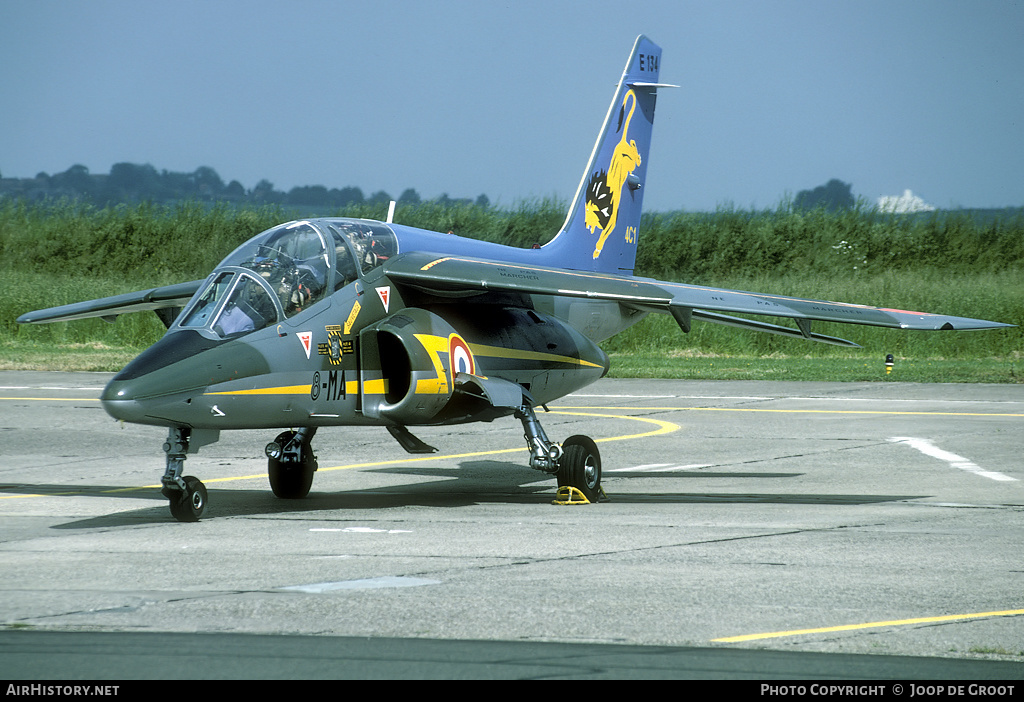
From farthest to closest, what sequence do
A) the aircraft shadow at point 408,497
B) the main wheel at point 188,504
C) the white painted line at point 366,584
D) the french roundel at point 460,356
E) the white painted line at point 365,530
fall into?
the french roundel at point 460,356 → the aircraft shadow at point 408,497 → the main wheel at point 188,504 → the white painted line at point 365,530 → the white painted line at point 366,584

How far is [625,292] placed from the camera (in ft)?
42.6

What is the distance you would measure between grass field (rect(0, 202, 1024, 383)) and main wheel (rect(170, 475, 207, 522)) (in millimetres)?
23814

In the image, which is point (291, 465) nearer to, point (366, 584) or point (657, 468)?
point (366, 584)

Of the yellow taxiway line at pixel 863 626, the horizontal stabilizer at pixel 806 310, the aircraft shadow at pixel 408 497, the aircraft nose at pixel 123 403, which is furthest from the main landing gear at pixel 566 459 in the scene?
the yellow taxiway line at pixel 863 626

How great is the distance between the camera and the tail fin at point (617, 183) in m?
17.3

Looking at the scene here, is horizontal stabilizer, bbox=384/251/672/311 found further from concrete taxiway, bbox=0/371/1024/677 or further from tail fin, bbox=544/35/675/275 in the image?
tail fin, bbox=544/35/675/275

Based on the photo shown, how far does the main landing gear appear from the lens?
1339cm

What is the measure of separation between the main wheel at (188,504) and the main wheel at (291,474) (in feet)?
6.01

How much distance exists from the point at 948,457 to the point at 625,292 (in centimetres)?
658

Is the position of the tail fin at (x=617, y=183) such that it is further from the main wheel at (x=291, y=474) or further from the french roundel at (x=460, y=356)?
the main wheel at (x=291, y=474)

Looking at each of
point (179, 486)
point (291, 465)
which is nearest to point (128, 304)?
point (291, 465)

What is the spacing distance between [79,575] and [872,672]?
5.91 meters

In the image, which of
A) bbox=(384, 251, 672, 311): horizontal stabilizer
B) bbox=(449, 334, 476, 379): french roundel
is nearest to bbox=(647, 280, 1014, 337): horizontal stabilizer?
bbox=(384, 251, 672, 311): horizontal stabilizer

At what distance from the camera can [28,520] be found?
11922 mm
